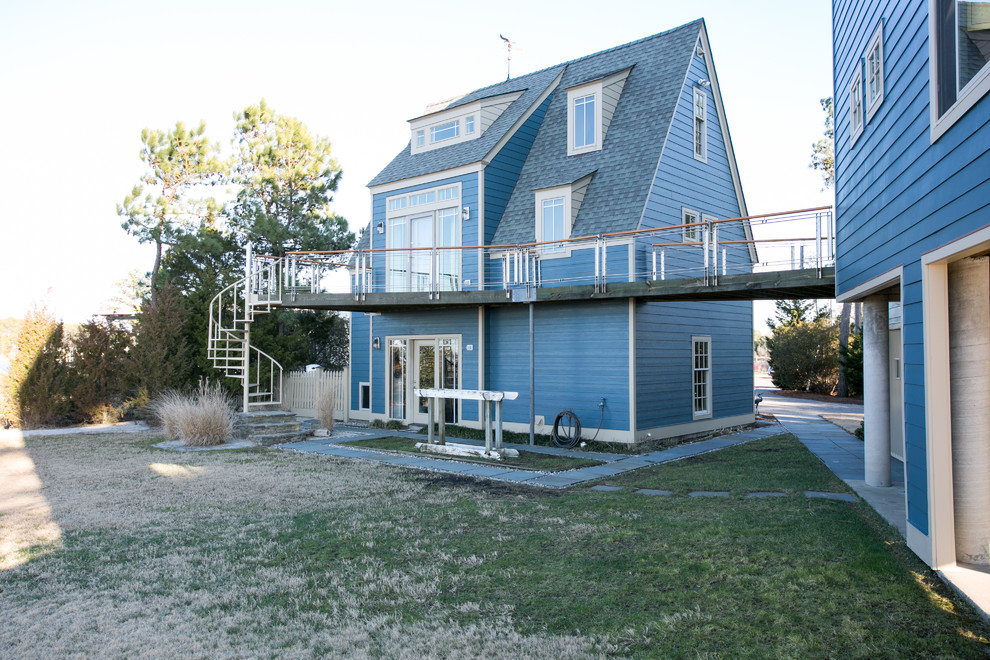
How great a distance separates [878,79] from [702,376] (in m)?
9.93

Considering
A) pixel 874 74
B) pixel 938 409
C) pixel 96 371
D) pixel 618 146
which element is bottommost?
pixel 938 409

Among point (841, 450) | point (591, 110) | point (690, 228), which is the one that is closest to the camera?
point (841, 450)

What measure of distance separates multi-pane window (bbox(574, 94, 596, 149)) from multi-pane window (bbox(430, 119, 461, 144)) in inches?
133

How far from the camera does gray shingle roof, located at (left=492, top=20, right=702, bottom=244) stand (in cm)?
1469

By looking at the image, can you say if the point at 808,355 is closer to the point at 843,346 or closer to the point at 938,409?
the point at 843,346

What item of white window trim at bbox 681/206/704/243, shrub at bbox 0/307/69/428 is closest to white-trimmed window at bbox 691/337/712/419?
white window trim at bbox 681/206/704/243

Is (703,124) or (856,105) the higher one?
(703,124)

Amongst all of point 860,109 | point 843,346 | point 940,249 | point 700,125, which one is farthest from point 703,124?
point 843,346

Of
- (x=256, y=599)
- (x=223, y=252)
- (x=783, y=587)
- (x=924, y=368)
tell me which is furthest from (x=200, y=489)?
(x=223, y=252)

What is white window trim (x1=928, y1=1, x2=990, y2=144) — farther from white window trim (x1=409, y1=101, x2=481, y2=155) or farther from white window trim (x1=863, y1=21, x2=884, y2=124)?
white window trim (x1=409, y1=101, x2=481, y2=155)

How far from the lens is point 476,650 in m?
4.12

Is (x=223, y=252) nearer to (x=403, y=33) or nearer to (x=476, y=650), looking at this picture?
(x=403, y=33)

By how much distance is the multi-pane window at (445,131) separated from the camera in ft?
59.9

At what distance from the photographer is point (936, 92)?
209 inches
